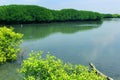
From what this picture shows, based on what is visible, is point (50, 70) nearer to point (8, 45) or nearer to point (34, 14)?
point (8, 45)

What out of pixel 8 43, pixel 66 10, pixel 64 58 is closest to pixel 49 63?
pixel 8 43

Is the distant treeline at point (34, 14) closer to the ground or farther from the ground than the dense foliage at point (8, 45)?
closer to the ground

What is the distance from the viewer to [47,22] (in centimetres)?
6875

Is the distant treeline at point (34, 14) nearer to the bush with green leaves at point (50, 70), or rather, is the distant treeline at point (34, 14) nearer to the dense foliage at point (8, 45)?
the dense foliage at point (8, 45)

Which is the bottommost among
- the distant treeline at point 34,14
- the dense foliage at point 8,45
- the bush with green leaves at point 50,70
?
the distant treeline at point 34,14

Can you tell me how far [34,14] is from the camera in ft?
219

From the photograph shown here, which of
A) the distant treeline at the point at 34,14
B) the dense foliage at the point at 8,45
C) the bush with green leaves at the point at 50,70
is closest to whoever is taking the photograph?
the bush with green leaves at the point at 50,70

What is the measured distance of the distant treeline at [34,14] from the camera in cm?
6246

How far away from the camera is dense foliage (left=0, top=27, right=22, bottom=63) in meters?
24.0

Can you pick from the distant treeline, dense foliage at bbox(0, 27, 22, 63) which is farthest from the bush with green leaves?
the distant treeline

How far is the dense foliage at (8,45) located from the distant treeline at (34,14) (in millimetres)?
35428

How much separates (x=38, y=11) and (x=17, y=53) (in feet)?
142

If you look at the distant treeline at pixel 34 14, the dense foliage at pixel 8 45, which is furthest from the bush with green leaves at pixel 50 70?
the distant treeline at pixel 34 14

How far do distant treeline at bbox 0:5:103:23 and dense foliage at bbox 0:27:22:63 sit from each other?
116 feet
